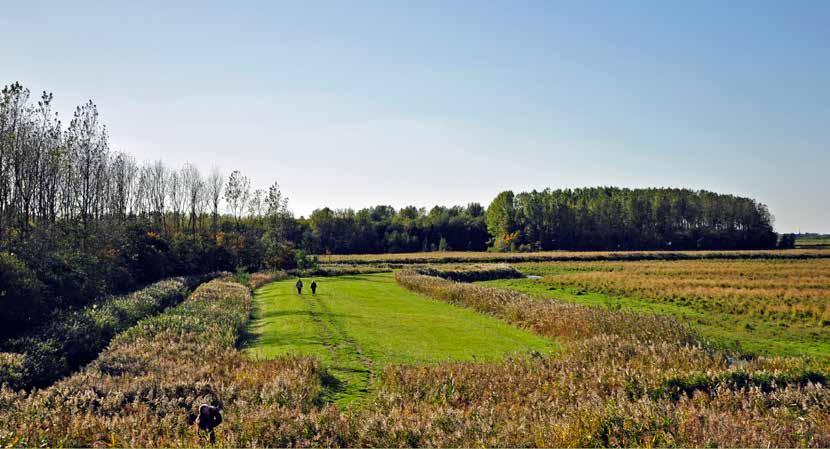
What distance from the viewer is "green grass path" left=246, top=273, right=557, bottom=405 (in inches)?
760

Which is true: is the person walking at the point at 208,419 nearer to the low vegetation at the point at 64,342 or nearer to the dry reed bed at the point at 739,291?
the low vegetation at the point at 64,342

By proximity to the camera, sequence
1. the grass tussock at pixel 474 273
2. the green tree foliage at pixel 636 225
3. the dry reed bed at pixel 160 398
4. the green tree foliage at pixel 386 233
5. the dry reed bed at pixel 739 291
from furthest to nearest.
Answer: the green tree foliage at pixel 636 225
the green tree foliage at pixel 386 233
the grass tussock at pixel 474 273
the dry reed bed at pixel 739 291
the dry reed bed at pixel 160 398

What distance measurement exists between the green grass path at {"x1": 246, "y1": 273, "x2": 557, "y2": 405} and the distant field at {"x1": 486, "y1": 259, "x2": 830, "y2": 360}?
9648 millimetres

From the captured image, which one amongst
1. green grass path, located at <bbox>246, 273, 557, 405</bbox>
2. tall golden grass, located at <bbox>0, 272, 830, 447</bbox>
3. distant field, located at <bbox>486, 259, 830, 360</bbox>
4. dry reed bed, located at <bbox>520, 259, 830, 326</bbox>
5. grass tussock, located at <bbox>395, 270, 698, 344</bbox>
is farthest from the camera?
dry reed bed, located at <bbox>520, 259, 830, 326</bbox>

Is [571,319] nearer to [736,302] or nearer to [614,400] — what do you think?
[614,400]

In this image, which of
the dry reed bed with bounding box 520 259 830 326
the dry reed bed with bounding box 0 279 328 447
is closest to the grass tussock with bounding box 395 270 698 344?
the dry reed bed with bounding box 520 259 830 326

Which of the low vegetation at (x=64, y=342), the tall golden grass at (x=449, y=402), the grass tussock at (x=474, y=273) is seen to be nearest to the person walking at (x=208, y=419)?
the tall golden grass at (x=449, y=402)

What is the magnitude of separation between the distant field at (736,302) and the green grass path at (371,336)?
9648 mm

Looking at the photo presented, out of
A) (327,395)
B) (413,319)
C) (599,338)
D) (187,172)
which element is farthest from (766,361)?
(187,172)

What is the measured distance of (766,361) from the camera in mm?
16344

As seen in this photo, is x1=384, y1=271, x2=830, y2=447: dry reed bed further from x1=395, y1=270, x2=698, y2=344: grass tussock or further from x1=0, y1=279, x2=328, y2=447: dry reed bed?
x1=0, y1=279, x2=328, y2=447: dry reed bed

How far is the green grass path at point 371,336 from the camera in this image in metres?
19.3

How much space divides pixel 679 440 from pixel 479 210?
18098 centimetres

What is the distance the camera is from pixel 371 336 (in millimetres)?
24141
